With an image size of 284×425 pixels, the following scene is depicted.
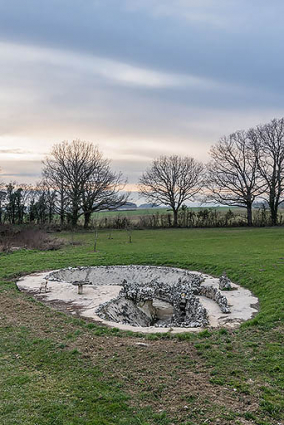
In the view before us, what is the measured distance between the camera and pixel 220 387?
5.80 m

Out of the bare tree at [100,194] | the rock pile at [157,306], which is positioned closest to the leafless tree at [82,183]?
the bare tree at [100,194]

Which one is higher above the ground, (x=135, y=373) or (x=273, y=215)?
(x=273, y=215)

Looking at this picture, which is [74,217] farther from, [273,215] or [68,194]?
[273,215]

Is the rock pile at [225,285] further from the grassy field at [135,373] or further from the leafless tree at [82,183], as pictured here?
the leafless tree at [82,183]

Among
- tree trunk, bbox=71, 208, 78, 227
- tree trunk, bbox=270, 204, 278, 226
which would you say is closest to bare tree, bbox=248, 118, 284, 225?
tree trunk, bbox=270, 204, 278, 226

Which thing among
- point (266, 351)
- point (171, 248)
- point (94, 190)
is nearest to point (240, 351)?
point (266, 351)

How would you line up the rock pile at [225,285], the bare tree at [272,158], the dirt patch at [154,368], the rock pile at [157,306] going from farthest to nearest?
the bare tree at [272,158] → the rock pile at [225,285] → the rock pile at [157,306] → the dirt patch at [154,368]

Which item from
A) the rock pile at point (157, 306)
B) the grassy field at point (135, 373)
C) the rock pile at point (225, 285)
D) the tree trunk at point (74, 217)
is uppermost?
the tree trunk at point (74, 217)

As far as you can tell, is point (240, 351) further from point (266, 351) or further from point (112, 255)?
point (112, 255)

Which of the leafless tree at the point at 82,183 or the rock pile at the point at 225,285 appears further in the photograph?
the leafless tree at the point at 82,183

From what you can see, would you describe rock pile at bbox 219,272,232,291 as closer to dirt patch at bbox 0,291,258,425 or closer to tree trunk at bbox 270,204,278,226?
dirt patch at bbox 0,291,258,425

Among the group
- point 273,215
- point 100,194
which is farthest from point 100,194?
point 273,215

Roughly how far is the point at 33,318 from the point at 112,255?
40.5 feet

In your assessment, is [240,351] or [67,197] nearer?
[240,351]
